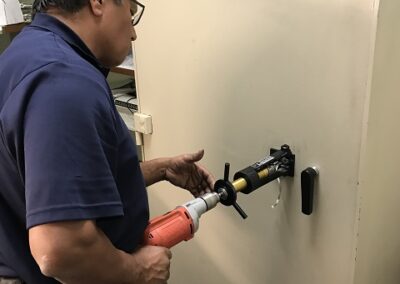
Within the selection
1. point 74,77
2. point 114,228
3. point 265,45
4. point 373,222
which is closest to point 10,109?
point 74,77

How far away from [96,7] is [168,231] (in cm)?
46

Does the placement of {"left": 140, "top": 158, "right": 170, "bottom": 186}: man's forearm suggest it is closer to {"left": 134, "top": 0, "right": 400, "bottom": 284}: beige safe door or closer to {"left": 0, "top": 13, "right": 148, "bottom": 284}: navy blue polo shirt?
{"left": 134, "top": 0, "right": 400, "bottom": 284}: beige safe door

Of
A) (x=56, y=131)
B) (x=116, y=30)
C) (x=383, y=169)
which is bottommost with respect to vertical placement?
(x=383, y=169)

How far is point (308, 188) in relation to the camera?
3.30ft

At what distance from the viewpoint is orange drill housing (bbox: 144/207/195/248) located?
0.93 metres

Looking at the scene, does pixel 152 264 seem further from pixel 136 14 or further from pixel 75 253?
pixel 136 14

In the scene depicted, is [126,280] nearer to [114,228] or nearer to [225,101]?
[114,228]

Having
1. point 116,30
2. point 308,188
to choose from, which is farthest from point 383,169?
point 116,30

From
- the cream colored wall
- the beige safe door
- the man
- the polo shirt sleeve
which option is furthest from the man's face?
the cream colored wall

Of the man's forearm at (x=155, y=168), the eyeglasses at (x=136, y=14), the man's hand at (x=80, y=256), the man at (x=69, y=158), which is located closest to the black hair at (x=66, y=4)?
the man at (x=69, y=158)

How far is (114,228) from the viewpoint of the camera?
0.86 m

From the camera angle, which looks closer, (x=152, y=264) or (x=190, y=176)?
(x=152, y=264)

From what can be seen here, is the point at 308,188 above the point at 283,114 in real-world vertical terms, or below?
below

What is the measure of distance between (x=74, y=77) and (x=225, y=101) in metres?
0.53
